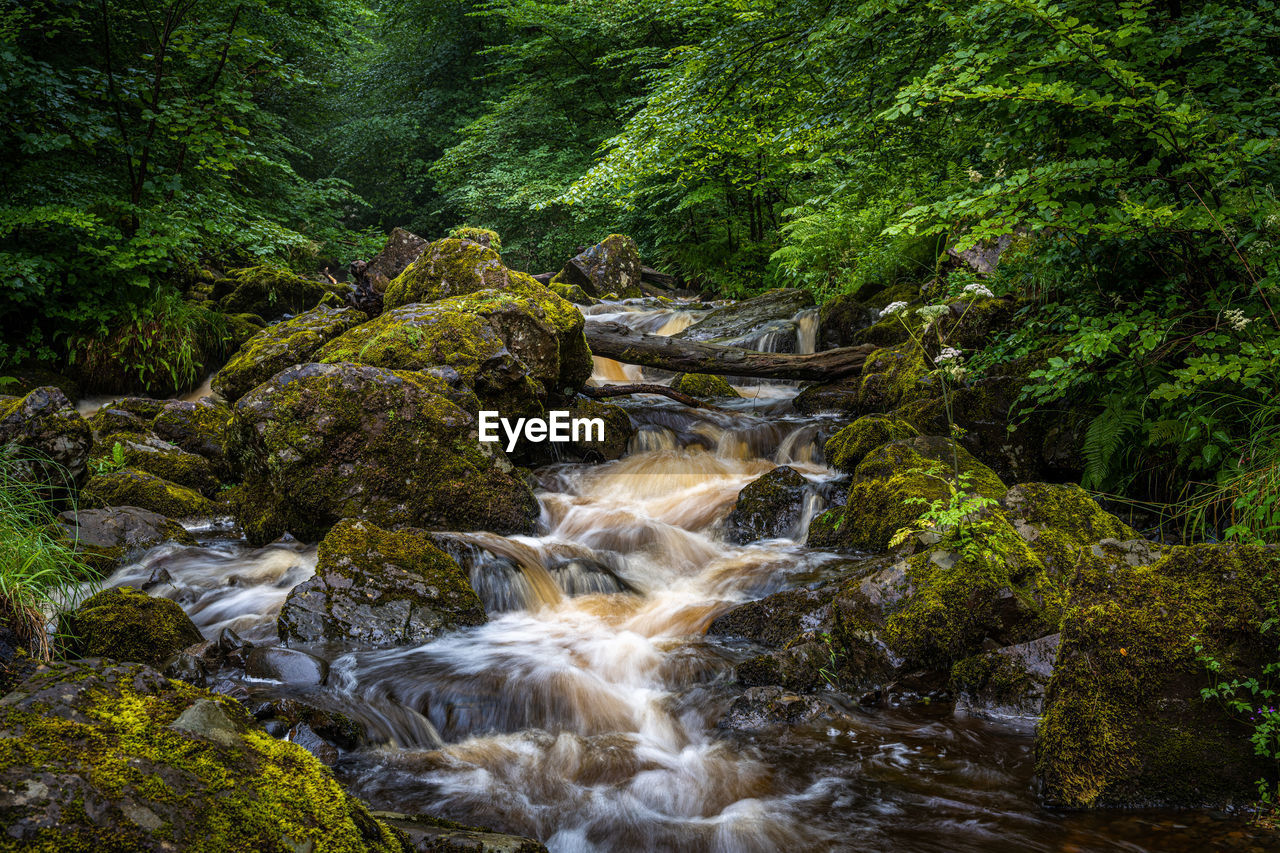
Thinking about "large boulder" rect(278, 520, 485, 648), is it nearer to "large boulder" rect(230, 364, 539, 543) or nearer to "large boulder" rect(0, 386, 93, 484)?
"large boulder" rect(230, 364, 539, 543)

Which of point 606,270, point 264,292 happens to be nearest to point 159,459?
point 264,292

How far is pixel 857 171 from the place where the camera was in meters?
9.27

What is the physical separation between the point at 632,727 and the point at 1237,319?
13.3ft

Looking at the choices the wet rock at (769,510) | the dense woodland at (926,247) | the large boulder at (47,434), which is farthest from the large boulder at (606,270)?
the large boulder at (47,434)

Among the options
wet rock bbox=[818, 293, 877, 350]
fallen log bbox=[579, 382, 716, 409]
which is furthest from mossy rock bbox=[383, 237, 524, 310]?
wet rock bbox=[818, 293, 877, 350]

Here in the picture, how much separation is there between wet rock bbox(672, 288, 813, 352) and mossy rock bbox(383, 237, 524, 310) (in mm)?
3739

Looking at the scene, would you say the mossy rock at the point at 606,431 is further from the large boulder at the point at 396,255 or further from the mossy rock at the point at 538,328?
the large boulder at the point at 396,255

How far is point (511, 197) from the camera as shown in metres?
19.2

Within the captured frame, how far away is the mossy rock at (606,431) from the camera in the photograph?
8.77 m

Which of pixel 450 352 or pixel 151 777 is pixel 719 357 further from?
pixel 151 777

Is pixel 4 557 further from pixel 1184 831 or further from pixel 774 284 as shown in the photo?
pixel 774 284

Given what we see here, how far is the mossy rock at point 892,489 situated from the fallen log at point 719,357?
10.6 feet

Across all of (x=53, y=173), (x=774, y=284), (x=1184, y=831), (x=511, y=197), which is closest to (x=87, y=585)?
(x=1184, y=831)

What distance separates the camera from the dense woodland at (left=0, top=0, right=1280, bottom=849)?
3648mm
